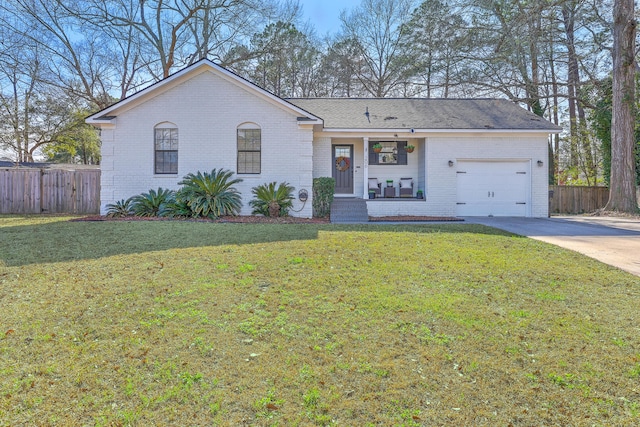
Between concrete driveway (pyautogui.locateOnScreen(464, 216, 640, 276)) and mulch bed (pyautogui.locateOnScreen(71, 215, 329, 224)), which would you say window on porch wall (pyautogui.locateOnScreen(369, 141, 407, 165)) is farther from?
concrete driveway (pyautogui.locateOnScreen(464, 216, 640, 276))

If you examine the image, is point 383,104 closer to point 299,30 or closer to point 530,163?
point 530,163

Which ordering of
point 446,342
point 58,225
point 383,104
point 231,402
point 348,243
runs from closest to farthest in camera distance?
1. point 231,402
2. point 446,342
3. point 348,243
4. point 58,225
5. point 383,104

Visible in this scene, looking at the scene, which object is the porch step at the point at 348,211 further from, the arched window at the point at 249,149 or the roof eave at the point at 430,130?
the arched window at the point at 249,149

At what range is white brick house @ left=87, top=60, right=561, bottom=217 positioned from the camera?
12.5 metres

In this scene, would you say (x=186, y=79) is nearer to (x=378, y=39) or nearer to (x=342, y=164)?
(x=342, y=164)

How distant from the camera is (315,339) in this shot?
3.37 metres

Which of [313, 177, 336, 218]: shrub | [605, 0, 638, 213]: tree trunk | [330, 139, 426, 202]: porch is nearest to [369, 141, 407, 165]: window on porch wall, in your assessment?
[330, 139, 426, 202]: porch

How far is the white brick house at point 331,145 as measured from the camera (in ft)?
41.0

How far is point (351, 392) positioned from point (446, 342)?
1139mm

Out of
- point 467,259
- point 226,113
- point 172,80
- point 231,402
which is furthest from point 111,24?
point 231,402

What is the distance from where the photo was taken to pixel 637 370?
286cm

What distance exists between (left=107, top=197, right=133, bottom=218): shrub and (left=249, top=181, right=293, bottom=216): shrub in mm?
3947

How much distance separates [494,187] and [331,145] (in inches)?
243

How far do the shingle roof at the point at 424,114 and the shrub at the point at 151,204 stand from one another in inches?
235
